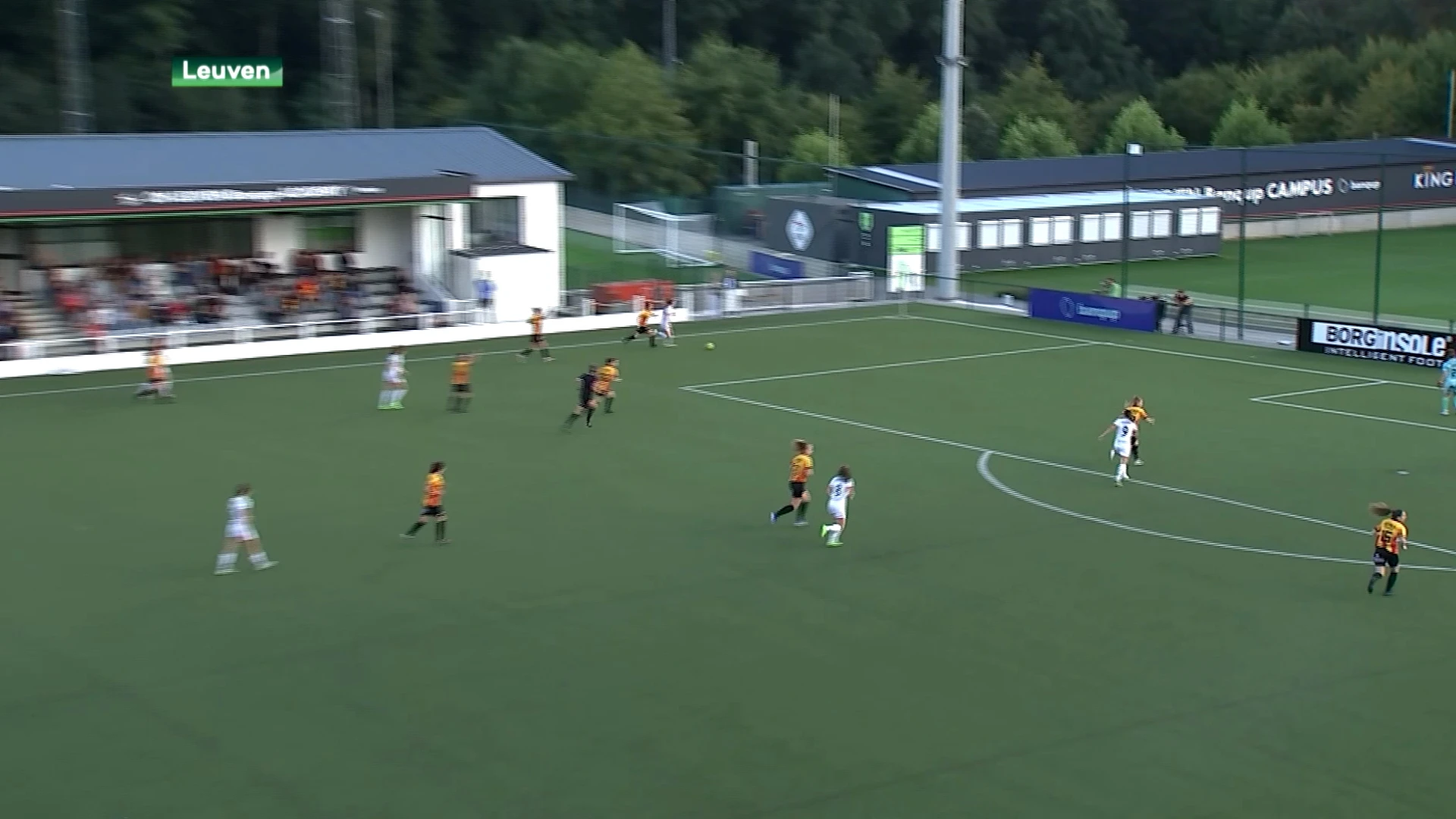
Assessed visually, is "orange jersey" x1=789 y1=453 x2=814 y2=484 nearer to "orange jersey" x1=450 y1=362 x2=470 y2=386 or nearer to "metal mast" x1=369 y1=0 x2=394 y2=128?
"orange jersey" x1=450 y1=362 x2=470 y2=386

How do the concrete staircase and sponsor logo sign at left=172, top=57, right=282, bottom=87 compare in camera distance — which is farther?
sponsor logo sign at left=172, top=57, right=282, bottom=87

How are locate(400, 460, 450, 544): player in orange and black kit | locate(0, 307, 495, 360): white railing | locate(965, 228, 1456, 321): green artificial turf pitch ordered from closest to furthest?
locate(400, 460, 450, 544): player in orange and black kit < locate(0, 307, 495, 360): white railing < locate(965, 228, 1456, 321): green artificial turf pitch

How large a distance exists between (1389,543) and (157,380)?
25962mm

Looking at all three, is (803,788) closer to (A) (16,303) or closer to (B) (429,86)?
(A) (16,303)

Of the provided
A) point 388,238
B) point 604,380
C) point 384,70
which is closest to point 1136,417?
point 604,380

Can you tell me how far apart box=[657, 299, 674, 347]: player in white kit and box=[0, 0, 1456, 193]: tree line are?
2060 centimetres

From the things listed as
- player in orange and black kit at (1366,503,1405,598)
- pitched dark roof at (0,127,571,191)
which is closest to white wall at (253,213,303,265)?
pitched dark roof at (0,127,571,191)

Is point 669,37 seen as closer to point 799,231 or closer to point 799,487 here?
point 799,231

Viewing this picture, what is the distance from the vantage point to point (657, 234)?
64375 mm

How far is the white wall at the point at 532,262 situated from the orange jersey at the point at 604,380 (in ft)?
49.7

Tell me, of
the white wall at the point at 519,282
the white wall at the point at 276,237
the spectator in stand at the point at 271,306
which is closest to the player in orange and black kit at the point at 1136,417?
the white wall at the point at 519,282

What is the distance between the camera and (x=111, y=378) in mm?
40844

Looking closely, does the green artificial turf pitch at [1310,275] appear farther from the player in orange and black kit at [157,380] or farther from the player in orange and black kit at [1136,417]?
the player in orange and black kit at [157,380]

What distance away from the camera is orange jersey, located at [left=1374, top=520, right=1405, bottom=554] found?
72.2 ft
